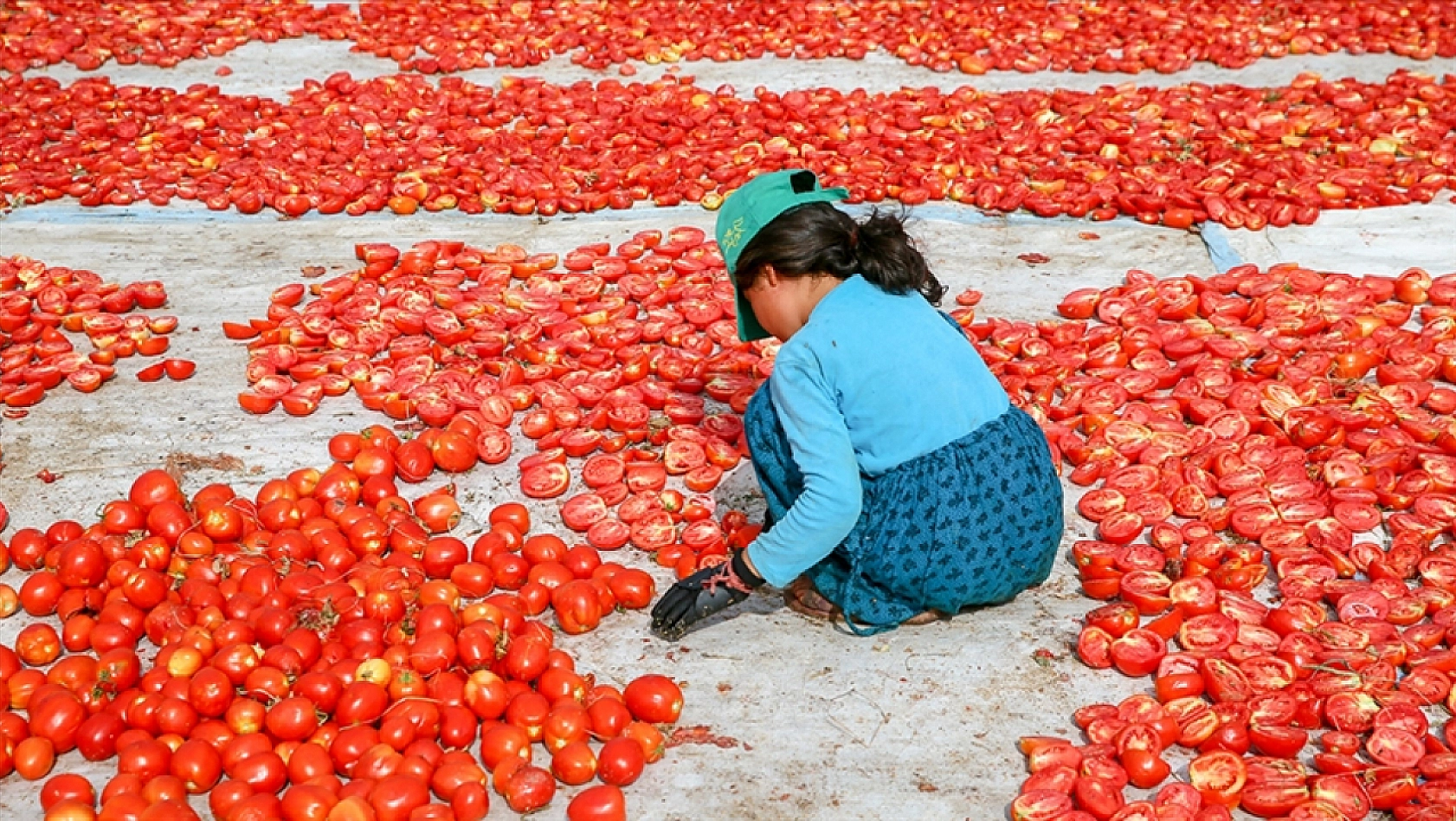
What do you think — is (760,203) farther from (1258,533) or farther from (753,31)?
(753,31)

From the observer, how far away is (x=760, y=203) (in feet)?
9.98

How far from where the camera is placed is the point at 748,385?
4.40 m

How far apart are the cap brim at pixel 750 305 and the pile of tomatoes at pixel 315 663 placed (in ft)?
2.40

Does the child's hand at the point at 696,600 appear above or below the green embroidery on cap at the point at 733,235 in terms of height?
below

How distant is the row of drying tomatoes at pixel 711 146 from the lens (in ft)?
19.0

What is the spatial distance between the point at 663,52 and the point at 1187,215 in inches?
143

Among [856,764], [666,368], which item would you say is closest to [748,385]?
[666,368]

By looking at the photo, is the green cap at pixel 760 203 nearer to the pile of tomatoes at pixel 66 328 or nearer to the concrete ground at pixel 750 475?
the concrete ground at pixel 750 475

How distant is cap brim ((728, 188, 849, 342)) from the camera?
9.96ft

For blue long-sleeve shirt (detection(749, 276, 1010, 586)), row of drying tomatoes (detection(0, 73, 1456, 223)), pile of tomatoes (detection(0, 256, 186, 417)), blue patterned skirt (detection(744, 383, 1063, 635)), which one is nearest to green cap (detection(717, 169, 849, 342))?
blue long-sleeve shirt (detection(749, 276, 1010, 586))

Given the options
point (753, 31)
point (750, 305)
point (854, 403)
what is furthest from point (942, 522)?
point (753, 31)

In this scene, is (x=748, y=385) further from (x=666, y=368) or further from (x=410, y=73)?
(x=410, y=73)

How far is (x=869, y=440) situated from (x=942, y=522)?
0.27 m

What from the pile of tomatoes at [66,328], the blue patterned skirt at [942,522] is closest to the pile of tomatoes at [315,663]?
the blue patterned skirt at [942,522]
